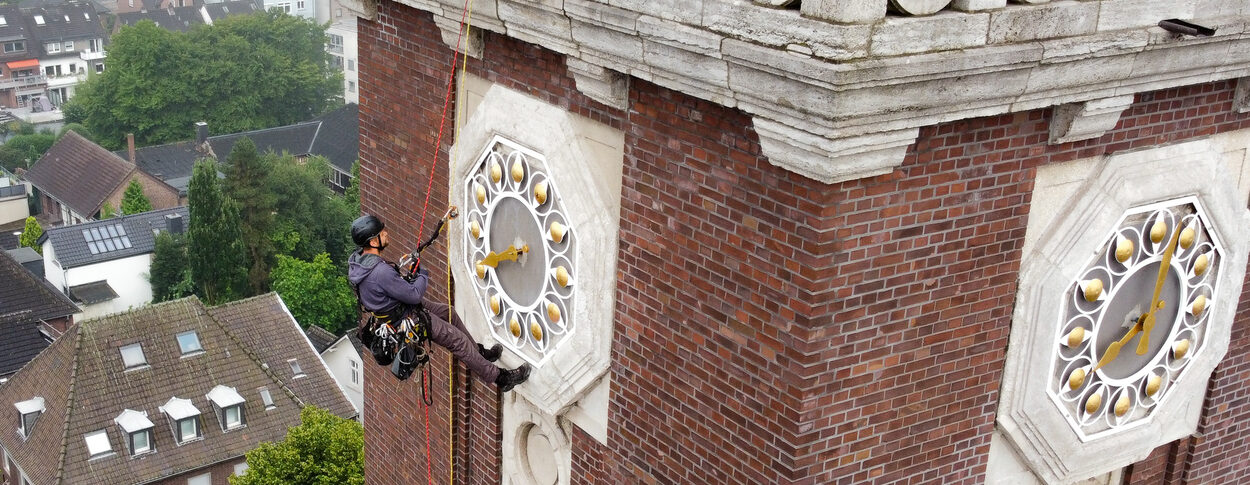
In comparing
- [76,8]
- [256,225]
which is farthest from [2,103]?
[256,225]

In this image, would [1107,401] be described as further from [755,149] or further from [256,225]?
[256,225]

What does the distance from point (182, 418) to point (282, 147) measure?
180ft

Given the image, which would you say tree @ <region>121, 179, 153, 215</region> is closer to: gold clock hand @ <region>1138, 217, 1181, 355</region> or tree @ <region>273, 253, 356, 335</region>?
tree @ <region>273, 253, 356, 335</region>

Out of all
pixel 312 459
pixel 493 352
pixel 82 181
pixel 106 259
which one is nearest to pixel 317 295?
pixel 106 259

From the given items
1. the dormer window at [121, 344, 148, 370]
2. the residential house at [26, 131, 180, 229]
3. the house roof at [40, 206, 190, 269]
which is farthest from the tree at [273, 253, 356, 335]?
the dormer window at [121, 344, 148, 370]

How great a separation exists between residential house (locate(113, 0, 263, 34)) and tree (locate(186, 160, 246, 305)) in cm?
5852

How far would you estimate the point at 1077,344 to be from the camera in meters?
6.79

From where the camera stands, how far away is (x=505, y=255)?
789cm

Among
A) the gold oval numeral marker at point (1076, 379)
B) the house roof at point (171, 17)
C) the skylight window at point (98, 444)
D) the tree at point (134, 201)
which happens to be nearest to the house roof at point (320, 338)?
the skylight window at point (98, 444)

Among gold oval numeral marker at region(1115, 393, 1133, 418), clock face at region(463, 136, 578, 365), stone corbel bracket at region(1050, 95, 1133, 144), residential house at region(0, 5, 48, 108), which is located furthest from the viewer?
residential house at region(0, 5, 48, 108)

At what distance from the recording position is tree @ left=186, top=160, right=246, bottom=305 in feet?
212

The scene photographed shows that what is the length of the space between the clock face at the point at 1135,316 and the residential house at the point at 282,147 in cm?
8083

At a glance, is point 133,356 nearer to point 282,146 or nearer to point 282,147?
point 282,147

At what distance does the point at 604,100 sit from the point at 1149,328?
3281mm
